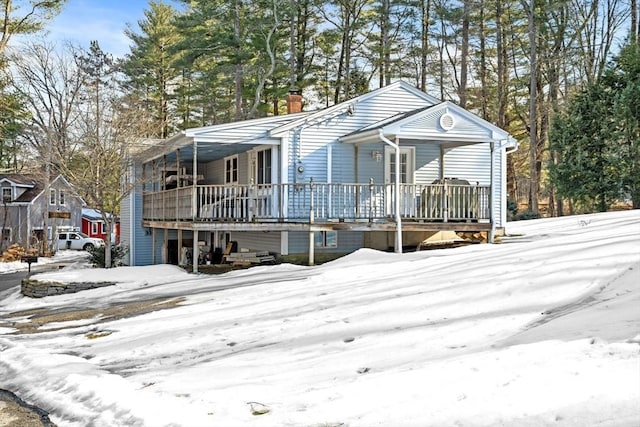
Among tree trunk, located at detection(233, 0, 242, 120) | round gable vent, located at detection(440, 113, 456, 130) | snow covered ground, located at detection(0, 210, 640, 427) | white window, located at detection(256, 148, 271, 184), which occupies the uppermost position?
tree trunk, located at detection(233, 0, 242, 120)

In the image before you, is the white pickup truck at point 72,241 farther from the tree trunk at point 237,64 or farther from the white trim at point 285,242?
the white trim at point 285,242

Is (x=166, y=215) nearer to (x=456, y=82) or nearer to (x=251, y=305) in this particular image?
(x=251, y=305)

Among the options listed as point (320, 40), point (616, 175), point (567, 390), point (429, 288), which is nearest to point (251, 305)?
point (429, 288)

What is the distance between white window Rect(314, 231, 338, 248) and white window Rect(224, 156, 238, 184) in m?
4.96

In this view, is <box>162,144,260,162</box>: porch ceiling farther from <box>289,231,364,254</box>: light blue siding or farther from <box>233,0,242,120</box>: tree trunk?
<box>233,0,242,120</box>: tree trunk

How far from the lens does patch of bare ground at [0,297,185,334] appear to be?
11.7 m

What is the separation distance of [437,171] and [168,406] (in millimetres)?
14690

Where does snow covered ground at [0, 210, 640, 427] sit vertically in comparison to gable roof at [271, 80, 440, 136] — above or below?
below

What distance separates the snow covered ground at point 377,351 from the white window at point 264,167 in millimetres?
7164

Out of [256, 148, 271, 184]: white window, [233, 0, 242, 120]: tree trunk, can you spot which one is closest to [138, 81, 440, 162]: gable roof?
[256, 148, 271, 184]: white window

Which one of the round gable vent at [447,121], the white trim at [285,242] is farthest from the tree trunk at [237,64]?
the round gable vent at [447,121]

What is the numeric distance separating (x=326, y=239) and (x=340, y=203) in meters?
1.77

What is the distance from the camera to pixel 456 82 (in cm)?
3969

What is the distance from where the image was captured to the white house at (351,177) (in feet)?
55.0
